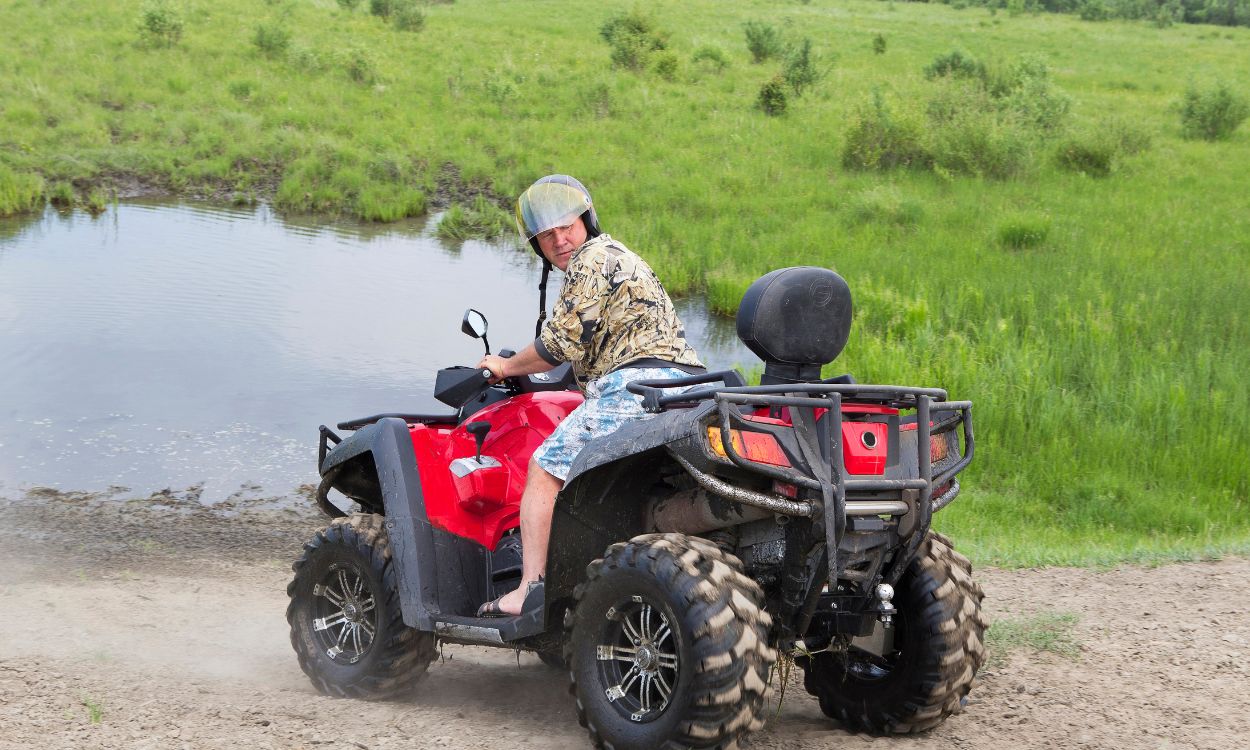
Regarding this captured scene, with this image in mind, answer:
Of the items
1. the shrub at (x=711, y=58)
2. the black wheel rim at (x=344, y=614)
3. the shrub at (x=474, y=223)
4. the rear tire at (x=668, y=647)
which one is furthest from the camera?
the shrub at (x=711, y=58)

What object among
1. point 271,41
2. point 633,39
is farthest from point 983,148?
point 271,41

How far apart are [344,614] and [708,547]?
2083mm

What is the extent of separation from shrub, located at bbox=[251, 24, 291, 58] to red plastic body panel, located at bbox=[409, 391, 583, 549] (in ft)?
90.3

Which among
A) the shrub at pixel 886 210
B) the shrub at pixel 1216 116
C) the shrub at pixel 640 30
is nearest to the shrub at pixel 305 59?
the shrub at pixel 640 30

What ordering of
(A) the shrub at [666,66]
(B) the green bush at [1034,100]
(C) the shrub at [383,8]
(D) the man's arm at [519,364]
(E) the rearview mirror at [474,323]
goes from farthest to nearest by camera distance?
(C) the shrub at [383,8], (A) the shrub at [666,66], (B) the green bush at [1034,100], (E) the rearview mirror at [474,323], (D) the man's arm at [519,364]

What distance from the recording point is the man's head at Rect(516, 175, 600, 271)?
4961mm

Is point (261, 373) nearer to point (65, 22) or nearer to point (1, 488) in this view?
point (1, 488)

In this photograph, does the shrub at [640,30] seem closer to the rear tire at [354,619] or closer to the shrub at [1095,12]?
the rear tire at [354,619]

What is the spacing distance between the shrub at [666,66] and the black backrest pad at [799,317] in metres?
28.6

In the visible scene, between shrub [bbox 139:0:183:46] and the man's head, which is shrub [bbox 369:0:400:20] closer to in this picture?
shrub [bbox 139:0:183:46]

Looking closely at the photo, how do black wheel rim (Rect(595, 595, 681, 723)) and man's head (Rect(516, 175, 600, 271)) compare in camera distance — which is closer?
black wheel rim (Rect(595, 595, 681, 723))

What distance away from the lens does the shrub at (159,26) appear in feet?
98.9

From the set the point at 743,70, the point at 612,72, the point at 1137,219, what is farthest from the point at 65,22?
the point at 1137,219

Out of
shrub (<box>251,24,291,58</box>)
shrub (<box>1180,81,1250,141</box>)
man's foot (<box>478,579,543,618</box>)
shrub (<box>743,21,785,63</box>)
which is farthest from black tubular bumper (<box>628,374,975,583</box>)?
shrub (<box>743,21,785,63</box>)
